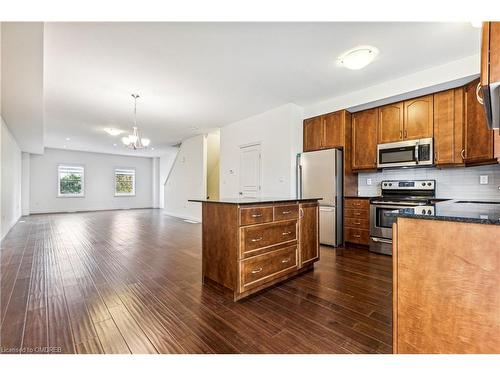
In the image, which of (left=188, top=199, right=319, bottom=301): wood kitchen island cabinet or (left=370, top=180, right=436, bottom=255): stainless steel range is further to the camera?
(left=370, top=180, right=436, bottom=255): stainless steel range

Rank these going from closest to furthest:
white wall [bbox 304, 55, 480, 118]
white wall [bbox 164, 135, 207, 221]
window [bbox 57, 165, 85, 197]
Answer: white wall [bbox 304, 55, 480, 118]
white wall [bbox 164, 135, 207, 221]
window [bbox 57, 165, 85, 197]

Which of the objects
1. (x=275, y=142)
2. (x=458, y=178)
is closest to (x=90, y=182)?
(x=275, y=142)

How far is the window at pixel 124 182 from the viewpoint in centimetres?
1099

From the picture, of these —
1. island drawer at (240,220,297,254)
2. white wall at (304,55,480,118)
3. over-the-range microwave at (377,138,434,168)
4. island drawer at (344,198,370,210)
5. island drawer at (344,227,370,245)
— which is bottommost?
island drawer at (344,227,370,245)

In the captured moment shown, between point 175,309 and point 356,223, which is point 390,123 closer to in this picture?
point 356,223

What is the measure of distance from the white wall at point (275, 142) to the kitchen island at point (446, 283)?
11.2 feet

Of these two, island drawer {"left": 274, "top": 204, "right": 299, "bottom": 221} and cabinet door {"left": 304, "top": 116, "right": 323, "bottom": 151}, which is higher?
cabinet door {"left": 304, "top": 116, "right": 323, "bottom": 151}

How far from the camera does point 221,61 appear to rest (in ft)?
9.84

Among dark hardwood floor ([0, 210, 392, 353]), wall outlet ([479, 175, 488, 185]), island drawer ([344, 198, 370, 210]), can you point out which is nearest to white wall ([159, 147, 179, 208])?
dark hardwood floor ([0, 210, 392, 353])

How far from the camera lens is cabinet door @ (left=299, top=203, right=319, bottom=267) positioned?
2.73m

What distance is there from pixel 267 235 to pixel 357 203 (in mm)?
2372

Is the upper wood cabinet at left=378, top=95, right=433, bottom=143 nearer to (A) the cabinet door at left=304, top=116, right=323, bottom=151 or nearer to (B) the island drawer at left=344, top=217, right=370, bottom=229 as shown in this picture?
(A) the cabinet door at left=304, top=116, right=323, bottom=151

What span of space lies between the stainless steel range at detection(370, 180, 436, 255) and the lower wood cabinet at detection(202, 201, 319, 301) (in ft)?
5.17
